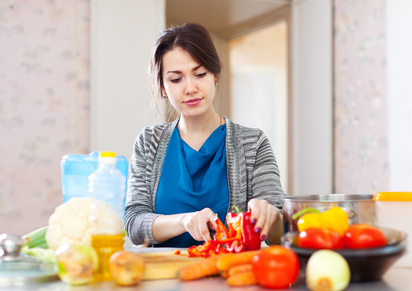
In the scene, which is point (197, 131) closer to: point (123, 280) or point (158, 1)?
point (123, 280)

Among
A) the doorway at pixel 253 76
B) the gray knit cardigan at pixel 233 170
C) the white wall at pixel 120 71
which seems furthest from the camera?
the doorway at pixel 253 76

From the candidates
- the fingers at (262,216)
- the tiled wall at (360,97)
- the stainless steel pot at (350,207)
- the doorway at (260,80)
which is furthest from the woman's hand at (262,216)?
the doorway at (260,80)

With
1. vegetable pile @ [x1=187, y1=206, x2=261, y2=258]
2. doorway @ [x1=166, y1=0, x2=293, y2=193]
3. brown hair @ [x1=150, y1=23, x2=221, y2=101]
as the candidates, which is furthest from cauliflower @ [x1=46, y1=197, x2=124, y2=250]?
doorway @ [x1=166, y1=0, x2=293, y2=193]

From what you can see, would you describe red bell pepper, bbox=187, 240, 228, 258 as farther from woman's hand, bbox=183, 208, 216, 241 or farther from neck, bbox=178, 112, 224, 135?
neck, bbox=178, 112, 224, 135

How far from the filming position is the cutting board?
3.23ft

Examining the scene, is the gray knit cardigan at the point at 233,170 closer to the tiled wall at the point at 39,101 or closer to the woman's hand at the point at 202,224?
the woman's hand at the point at 202,224

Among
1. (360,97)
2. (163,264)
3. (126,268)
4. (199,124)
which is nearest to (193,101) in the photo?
(199,124)

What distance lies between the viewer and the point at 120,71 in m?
3.56

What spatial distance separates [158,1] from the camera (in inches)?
144

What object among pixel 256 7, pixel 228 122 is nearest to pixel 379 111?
pixel 256 7

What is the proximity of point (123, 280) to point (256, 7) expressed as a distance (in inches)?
144

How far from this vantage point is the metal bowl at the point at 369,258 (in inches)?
34.9

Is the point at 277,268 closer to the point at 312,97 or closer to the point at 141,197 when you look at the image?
the point at 141,197

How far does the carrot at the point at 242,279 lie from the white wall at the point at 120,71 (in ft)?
8.70
